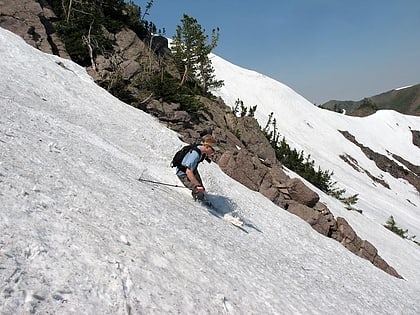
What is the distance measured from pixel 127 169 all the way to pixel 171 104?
13145 millimetres

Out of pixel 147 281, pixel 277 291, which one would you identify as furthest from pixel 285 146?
pixel 147 281

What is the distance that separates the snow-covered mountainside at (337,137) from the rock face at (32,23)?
80.8 ft

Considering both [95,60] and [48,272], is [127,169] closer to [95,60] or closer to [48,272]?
[48,272]

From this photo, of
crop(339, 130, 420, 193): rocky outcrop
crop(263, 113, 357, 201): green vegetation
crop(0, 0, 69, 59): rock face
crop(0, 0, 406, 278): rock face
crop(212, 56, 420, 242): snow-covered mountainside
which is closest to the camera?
crop(0, 0, 406, 278): rock face

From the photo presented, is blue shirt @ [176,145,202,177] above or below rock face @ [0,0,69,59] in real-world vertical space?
below

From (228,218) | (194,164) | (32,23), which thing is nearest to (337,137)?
(32,23)

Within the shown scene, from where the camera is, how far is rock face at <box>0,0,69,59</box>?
73.2 feet

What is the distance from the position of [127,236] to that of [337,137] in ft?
179

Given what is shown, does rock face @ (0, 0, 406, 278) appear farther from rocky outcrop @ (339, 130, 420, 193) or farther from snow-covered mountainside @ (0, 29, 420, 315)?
rocky outcrop @ (339, 130, 420, 193)

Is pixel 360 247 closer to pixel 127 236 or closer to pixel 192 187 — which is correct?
pixel 192 187

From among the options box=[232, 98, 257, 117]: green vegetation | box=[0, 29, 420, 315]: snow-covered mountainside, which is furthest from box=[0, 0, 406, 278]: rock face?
box=[232, 98, 257, 117]: green vegetation

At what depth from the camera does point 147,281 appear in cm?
581

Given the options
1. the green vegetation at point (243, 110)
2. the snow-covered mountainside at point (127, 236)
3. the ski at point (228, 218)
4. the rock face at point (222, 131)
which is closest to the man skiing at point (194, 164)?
the snow-covered mountainside at point (127, 236)

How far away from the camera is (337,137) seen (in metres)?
57.4
